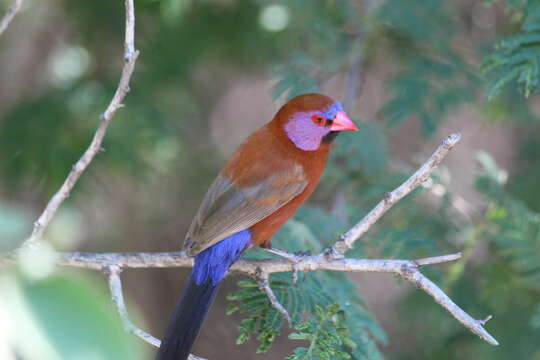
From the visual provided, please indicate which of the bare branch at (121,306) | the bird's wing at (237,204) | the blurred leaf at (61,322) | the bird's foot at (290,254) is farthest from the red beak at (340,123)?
the blurred leaf at (61,322)

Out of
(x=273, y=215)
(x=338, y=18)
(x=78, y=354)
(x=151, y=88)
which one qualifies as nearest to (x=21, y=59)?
(x=151, y=88)

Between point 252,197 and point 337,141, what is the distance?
1.02m

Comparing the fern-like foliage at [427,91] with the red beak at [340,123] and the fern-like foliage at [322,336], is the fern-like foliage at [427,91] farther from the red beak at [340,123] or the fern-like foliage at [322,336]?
the fern-like foliage at [322,336]

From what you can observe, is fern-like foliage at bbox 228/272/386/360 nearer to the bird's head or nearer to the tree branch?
the tree branch

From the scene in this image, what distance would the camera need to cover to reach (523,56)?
275cm

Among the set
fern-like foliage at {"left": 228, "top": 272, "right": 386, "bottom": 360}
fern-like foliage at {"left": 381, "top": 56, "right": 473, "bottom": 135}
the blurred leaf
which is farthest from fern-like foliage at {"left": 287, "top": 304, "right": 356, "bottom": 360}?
fern-like foliage at {"left": 381, "top": 56, "right": 473, "bottom": 135}

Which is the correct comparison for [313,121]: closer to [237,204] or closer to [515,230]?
[237,204]

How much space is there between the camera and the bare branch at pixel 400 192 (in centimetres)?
225

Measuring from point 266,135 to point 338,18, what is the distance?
139cm

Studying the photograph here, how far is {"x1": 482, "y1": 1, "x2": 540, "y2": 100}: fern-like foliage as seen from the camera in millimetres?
2684

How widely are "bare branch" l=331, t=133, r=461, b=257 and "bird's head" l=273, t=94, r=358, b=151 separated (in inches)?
36.3

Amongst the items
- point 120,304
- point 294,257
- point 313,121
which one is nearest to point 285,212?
point 294,257

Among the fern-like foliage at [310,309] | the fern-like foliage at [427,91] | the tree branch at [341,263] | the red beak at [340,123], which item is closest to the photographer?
the tree branch at [341,263]

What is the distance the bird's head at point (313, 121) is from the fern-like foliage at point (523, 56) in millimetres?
800
